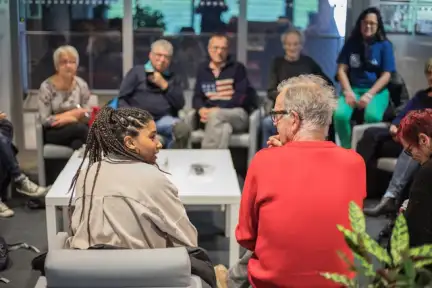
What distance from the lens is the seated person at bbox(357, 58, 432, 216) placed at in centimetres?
448

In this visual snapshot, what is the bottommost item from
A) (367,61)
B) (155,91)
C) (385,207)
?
(385,207)

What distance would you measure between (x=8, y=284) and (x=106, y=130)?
1378 mm

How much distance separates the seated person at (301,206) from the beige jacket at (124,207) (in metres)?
0.42

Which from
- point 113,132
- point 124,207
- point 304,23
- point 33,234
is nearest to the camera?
point 124,207

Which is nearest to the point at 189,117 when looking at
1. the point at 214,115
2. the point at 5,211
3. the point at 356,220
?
the point at 214,115

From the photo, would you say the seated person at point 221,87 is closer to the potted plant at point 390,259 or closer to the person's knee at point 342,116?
the person's knee at point 342,116

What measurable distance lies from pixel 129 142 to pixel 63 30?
4.19 metres

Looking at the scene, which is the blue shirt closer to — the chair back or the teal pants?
the teal pants

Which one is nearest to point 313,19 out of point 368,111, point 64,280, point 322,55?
point 322,55

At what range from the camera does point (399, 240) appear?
6.13 ft

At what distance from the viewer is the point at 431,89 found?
15.8 feet

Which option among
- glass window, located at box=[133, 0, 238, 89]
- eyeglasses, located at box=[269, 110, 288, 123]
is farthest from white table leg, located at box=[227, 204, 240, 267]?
glass window, located at box=[133, 0, 238, 89]

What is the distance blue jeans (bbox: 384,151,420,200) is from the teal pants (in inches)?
31.9

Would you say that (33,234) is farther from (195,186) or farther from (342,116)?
(342,116)
